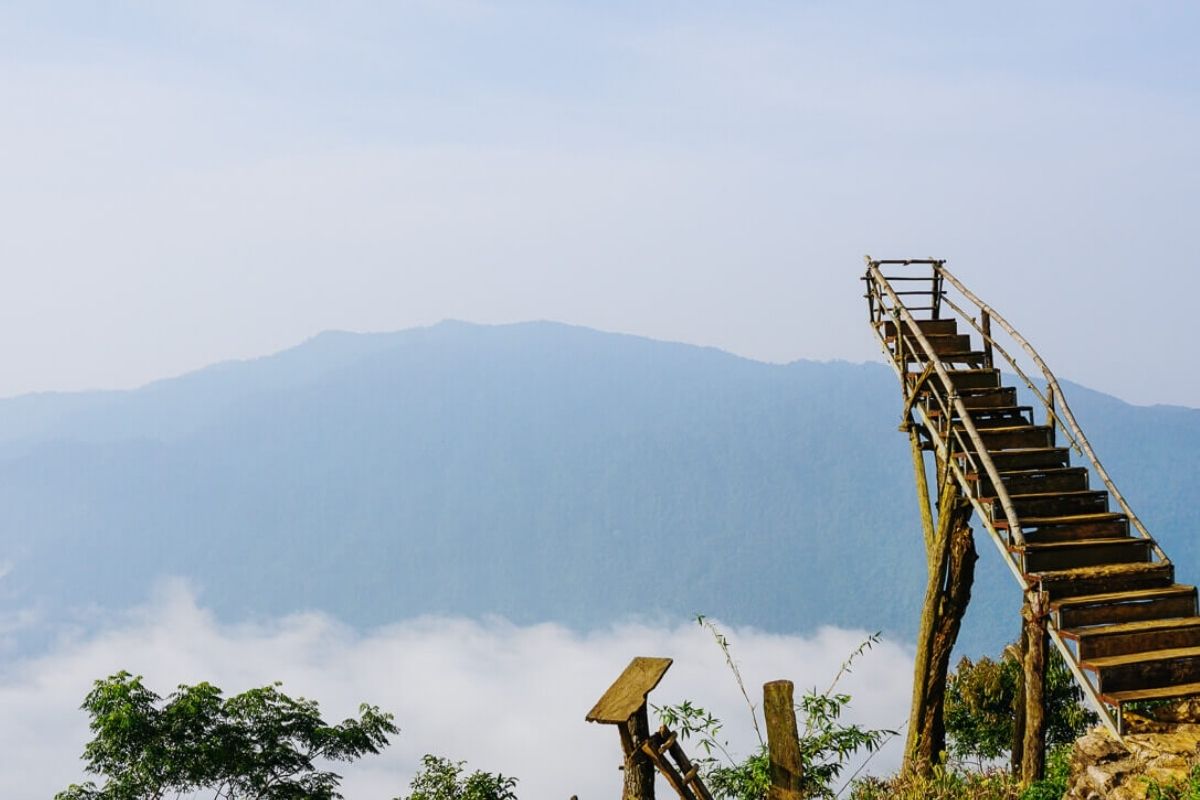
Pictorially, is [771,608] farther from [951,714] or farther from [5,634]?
[951,714]

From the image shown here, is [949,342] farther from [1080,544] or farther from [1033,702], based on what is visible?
[1033,702]

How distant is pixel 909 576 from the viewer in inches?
7141

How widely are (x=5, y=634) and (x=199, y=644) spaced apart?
30108 mm

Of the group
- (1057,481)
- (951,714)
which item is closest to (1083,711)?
(951,714)

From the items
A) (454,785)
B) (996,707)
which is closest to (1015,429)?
(996,707)

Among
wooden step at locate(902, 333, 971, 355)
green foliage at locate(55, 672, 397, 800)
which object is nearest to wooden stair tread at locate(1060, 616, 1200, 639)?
wooden step at locate(902, 333, 971, 355)

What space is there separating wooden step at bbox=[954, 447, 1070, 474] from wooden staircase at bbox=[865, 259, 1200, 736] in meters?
0.02

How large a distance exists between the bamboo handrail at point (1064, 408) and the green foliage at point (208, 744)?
1130 cm

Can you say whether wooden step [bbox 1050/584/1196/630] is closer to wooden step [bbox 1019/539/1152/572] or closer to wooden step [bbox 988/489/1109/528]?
wooden step [bbox 1019/539/1152/572]

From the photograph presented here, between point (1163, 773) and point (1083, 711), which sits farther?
point (1083, 711)

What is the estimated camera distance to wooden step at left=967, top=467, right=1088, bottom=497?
12.3m

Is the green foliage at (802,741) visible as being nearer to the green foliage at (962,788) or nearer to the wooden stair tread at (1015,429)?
the green foliage at (962,788)

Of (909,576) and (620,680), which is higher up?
(909,576)

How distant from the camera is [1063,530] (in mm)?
11664
